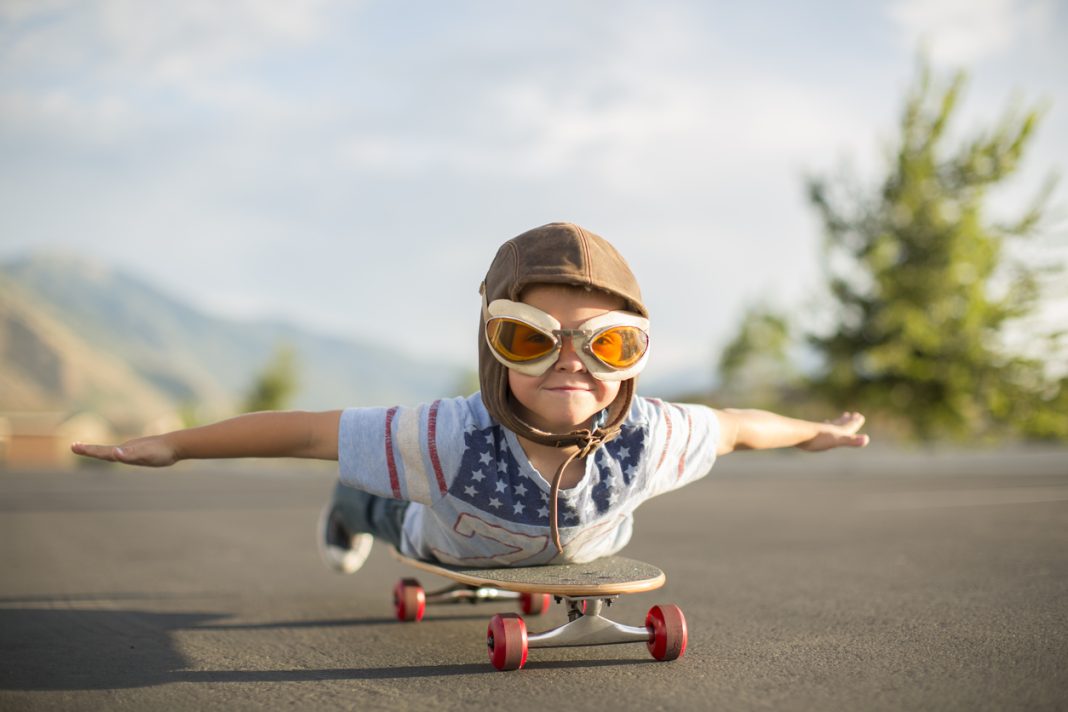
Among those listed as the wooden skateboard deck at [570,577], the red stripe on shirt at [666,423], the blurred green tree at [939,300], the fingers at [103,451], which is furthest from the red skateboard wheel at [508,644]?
the blurred green tree at [939,300]

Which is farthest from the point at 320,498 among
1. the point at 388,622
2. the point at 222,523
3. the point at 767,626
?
the point at 767,626

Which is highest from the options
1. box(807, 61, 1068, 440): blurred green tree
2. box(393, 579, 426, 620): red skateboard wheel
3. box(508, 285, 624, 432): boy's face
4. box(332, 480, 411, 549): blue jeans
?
box(807, 61, 1068, 440): blurred green tree

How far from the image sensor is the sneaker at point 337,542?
419cm

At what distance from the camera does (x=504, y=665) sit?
2529mm

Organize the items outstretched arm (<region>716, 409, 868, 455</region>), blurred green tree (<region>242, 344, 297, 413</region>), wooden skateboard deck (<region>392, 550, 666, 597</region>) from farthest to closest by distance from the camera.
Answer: blurred green tree (<region>242, 344, 297, 413</region>) → outstretched arm (<region>716, 409, 868, 455</region>) → wooden skateboard deck (<region>392, 550, 666, 597</region>)

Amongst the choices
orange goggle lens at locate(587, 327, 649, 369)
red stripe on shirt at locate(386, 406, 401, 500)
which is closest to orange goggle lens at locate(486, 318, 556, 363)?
orange goggle lens at locate(587, 327, 649, 369)

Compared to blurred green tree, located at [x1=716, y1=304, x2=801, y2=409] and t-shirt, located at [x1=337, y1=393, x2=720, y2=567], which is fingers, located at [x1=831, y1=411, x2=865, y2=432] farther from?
blurred green tree, located at [x1=716, y1=304, x2=801, y2=409]

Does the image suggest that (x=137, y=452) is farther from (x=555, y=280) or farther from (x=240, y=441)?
(x=555, y=280)

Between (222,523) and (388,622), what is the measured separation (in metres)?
5.79

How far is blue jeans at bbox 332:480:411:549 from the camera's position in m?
3.61

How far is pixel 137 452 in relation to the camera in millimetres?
2557

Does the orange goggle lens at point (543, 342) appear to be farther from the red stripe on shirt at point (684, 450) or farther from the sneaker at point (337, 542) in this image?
the sneaker at point (337, 542)

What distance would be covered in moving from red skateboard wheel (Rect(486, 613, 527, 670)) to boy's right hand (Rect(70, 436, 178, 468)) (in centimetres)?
109

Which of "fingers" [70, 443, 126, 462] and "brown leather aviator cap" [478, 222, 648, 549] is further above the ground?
"brown leather aviator cap" [478, 222, 648, 549]
